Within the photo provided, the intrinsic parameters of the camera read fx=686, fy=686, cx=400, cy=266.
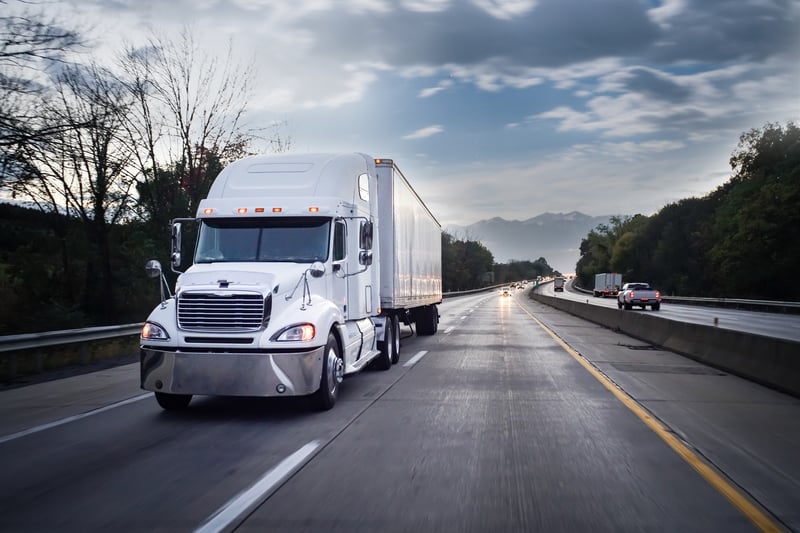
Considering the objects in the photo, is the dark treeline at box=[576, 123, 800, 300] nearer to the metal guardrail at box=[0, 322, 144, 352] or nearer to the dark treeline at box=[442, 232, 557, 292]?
the metal guardrail at box=[0, 322, 144, 352]

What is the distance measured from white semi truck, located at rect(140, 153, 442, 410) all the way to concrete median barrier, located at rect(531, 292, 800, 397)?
6.32 metres

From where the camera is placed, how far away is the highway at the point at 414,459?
4.63 meters

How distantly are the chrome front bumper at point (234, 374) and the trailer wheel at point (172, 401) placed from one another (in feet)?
1.43

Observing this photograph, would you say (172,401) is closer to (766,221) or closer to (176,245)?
(176,245)

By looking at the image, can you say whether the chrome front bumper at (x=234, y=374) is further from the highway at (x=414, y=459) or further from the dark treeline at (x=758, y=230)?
the dark treeline at (x=758, y=230)

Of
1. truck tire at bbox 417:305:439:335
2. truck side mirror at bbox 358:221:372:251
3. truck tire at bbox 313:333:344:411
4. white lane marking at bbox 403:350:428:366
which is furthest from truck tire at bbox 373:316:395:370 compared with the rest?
truck tire at bbox 417:305:439:335

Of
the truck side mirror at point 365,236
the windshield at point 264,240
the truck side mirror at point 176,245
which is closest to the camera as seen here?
the windshield at point 264,240

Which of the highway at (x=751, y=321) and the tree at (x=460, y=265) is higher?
the tree at (x=460, y=265)

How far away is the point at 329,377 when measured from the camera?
8.59 m

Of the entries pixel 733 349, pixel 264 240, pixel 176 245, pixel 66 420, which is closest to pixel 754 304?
pixel 733 349

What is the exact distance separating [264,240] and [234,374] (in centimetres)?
225

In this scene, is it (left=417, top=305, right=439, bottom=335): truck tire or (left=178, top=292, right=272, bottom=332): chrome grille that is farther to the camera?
(left=417, top=305, right=439, bottom=335): truck tire

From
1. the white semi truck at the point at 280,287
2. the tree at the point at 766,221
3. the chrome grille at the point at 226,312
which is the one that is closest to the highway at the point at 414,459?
the white semi truck at the point at 280,287

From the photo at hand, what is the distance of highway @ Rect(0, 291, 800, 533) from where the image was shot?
15.2 feet
